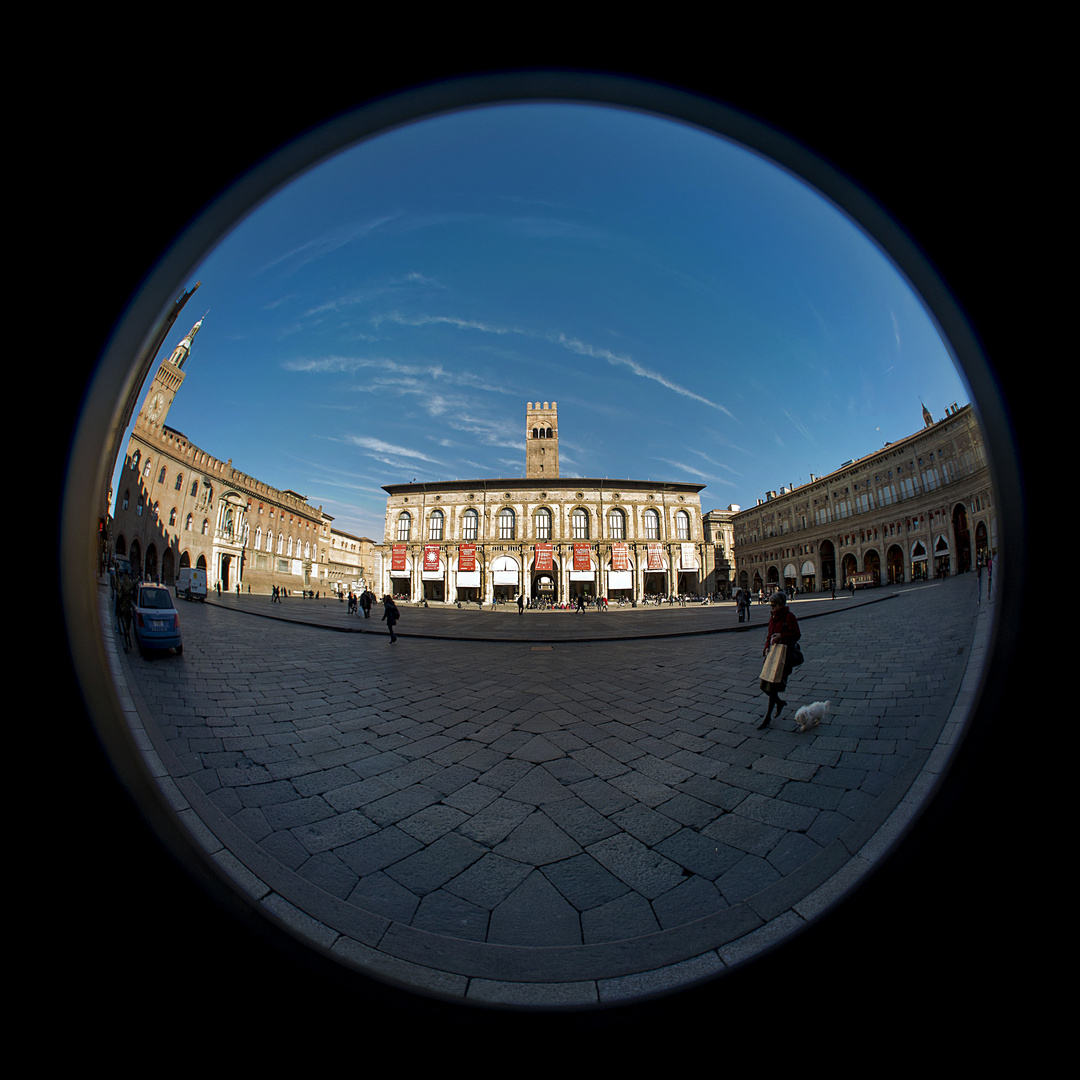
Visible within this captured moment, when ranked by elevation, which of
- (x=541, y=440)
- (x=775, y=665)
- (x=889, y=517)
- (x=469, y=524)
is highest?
(x=541, y=440)

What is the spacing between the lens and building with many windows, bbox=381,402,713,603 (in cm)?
2230

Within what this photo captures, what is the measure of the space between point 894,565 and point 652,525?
2196cm

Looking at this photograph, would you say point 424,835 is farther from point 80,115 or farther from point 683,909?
point 80,115

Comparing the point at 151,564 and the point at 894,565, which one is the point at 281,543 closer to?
the point at 151,564

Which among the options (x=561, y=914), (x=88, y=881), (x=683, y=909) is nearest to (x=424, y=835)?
(x=561, y=914)

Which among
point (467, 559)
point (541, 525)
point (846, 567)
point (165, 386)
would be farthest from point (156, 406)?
point (541, 525)

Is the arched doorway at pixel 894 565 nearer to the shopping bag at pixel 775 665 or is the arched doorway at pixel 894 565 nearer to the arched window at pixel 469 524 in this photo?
the shopping bag at pixel 775 665

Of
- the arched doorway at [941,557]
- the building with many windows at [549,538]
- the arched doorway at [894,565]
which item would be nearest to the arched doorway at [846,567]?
the arched doorway at [894,565]

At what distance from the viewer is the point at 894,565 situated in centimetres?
246

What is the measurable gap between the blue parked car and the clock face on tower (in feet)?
1.45

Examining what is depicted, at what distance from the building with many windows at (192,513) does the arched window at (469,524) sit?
69.7 ft

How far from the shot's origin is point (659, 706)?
223cm

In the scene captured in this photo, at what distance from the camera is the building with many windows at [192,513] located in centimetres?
98

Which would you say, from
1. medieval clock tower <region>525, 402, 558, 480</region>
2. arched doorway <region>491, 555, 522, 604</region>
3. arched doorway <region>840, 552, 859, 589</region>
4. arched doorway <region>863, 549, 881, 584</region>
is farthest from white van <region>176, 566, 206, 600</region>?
medieval clock tower <region>525, 402, 558, 480</region>
